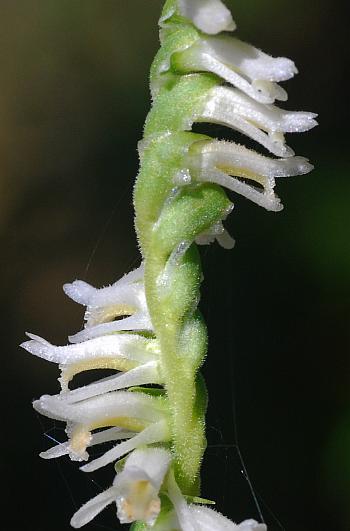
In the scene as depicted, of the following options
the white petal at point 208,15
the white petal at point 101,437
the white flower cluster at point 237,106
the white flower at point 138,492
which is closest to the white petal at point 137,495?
the white flower at point 138,492

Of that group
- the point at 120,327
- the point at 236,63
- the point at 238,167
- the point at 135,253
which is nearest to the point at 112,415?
the point at 120,327

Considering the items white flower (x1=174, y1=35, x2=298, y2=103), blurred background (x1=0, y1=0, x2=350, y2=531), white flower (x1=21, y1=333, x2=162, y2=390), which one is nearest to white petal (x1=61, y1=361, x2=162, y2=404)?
white flower (x1=21, y1=333, x2=162, y2=390)

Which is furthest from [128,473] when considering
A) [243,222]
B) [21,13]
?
[21,13]

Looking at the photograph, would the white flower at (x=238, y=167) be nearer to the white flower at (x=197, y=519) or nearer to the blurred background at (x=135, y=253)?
the white flower at (x=197, y=519)

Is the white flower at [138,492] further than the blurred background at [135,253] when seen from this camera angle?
No

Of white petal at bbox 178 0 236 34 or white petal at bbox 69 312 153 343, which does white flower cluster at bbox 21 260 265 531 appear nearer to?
white petal at bbox 69 312 153 343
